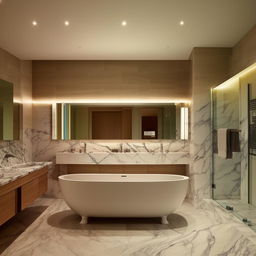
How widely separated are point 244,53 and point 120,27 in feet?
5.77

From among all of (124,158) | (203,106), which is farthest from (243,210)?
(124,158)

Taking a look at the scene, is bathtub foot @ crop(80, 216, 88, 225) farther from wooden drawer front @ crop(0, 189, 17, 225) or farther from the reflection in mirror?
the reflection in mirror

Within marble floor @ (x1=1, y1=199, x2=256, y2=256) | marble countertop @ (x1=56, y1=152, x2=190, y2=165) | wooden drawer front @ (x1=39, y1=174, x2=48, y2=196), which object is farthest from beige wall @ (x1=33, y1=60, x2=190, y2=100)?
marble floor @ (x1=1, y1=199, x2=256, y2=256)

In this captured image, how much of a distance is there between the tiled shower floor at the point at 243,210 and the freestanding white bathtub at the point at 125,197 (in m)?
0.72

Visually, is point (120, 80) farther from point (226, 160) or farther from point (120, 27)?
point (226, 160)

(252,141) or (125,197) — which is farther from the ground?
(252,141)

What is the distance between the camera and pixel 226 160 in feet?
13.4

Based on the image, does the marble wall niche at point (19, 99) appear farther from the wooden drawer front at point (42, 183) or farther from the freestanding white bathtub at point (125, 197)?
the freestanding white bathtub at point (125, 197)

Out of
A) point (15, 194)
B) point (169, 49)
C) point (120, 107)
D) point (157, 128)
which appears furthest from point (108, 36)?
point (15, 194)

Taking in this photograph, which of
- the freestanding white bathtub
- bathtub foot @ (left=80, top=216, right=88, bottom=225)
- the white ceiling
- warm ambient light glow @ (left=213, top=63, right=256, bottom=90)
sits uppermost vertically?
the white ceiling

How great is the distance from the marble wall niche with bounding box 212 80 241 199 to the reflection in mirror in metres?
3.11

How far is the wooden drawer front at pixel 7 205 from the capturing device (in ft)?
9.34

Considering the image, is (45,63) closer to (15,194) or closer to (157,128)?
(157,128)

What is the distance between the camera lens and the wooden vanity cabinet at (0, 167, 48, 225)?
290 cm
